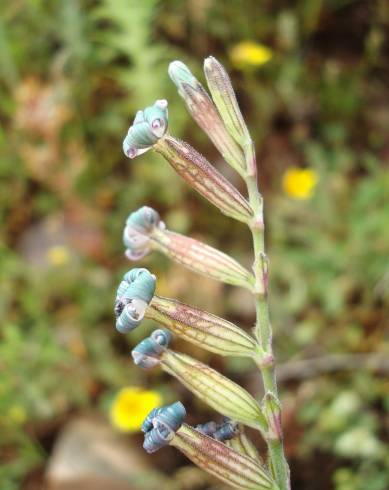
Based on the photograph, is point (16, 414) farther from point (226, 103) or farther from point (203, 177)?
point (226, 103)

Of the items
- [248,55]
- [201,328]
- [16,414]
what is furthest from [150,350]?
[248,55]

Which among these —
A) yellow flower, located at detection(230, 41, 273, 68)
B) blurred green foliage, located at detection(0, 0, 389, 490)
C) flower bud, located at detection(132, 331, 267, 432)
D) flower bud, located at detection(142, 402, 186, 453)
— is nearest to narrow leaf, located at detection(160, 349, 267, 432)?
flower bud, located at detection(132, 331, 267, 432)

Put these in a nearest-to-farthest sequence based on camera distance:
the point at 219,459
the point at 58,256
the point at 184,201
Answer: the point at 219,459 < the point at 58,256 < the point at 184,201

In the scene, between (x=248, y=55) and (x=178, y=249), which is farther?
(x=248, y=55)

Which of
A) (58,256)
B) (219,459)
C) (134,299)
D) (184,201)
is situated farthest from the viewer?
(184,201)

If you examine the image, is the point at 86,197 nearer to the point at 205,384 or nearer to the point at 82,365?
the point at 82,365

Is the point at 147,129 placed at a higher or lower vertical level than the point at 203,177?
higher

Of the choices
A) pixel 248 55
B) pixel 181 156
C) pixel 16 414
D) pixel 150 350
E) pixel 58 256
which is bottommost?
pixel 150 350
